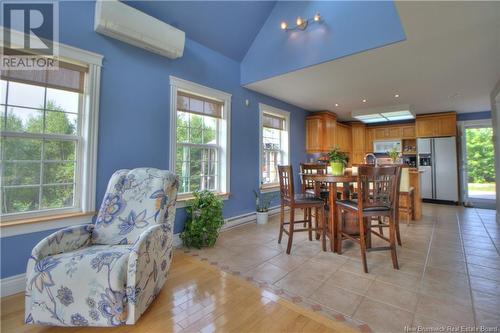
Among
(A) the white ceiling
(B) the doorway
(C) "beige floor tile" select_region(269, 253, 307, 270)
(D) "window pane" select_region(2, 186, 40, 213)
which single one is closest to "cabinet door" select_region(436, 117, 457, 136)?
(A) the white ceiling

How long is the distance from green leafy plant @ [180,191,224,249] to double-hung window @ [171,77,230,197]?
373mm

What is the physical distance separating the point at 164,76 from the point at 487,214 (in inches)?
251

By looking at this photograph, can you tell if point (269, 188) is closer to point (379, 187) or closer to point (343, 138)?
point (379, 187)

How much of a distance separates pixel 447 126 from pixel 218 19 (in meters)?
5.99

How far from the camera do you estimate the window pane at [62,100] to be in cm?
221

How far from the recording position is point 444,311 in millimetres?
1653

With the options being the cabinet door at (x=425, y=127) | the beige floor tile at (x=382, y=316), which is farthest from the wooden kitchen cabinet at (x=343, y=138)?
the beige floor tile at (x=382, y=316)

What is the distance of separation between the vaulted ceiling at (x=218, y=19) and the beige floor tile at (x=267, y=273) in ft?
10.2

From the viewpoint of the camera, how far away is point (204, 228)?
2.91 meters

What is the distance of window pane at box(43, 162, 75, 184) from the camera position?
2199 mm

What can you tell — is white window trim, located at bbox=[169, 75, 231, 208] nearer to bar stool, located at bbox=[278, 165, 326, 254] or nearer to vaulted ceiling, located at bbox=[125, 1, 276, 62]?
vaulted ceiling, located at bbox=[125, 1, 276, 62]

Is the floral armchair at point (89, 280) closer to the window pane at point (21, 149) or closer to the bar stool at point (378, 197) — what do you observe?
the window pane at point (21, 149)

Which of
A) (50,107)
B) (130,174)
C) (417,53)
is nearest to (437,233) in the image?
(417,53)

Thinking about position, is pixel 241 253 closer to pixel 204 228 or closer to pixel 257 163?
pixel 204 228
